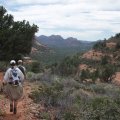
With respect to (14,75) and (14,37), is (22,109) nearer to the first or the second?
(14,75)

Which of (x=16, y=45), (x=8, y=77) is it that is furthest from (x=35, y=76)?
(x=8, y=77)

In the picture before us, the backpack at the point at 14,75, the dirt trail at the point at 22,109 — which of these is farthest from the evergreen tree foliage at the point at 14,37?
the backpack at the point at 14,75

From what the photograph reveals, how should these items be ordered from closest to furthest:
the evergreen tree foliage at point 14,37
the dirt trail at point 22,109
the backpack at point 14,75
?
1. the dirt trail at point 22,109
2. the backpack at point 14,75
3. the evergreen tree foliage at point 14,37

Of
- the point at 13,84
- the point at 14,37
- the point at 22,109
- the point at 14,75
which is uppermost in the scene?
the point at 14,37

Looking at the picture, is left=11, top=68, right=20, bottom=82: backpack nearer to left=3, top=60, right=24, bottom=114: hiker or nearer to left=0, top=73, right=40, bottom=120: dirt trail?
left=3, top=60, right=24, bottom=114: hiker

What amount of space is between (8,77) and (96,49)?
86.1 metres

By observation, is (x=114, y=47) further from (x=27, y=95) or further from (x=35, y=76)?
(x=27, y=95)

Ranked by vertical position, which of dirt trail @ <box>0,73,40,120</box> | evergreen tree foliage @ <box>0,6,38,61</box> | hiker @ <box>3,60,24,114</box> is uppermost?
evergreen tree foliage @ <box>0,6,38,61</box>

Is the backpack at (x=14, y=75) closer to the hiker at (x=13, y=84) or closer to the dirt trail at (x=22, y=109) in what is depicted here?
the hiker at (x=13, y=84)

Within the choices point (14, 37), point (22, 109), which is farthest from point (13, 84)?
point (14, 37)

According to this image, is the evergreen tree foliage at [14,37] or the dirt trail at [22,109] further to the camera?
the evergreen tree foliage at [14,37]

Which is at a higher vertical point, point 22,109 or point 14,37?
point 14,37

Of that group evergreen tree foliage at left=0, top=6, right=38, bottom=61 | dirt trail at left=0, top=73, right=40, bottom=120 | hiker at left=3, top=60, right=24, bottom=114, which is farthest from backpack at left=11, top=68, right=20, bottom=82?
evergreen tree foliage at left=0, top=6, right=38, bottom=61

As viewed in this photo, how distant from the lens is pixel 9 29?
29375 mm
